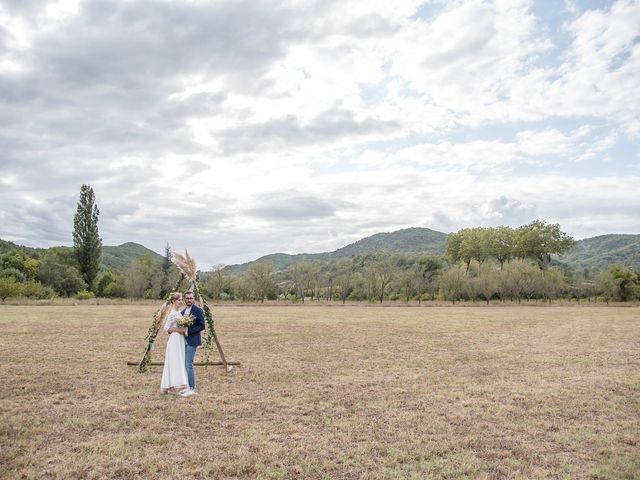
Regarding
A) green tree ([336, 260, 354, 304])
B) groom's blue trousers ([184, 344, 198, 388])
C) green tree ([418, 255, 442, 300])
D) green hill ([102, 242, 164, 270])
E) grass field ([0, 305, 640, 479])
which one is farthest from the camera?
green hill ([102, 242, 164, 270])

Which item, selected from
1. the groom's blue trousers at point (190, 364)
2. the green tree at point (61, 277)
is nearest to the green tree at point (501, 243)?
the green tree at point (61, 277)

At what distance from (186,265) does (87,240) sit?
7566 centimetres

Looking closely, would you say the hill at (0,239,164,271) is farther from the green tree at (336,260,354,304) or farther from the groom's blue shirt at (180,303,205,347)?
the groom's blue shirt at (180,303,205,347)

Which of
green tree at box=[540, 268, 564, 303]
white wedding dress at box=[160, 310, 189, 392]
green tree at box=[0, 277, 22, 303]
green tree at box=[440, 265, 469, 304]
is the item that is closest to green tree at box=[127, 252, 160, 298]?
green tree at box=[0, 277, 22, 303]

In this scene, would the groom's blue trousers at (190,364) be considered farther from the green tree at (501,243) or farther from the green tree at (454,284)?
the green tree at (501,243)

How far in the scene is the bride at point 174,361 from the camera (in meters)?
11.5

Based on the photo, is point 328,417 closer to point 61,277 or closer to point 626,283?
point 61,277

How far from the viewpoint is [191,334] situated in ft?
39.4

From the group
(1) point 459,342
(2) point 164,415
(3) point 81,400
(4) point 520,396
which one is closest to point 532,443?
(4) point 520,396

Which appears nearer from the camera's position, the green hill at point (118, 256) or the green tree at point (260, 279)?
the green tree at point (260, 279)

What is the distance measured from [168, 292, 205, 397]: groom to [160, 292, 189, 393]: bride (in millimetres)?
106

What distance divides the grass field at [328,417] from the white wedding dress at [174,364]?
15.0 inches

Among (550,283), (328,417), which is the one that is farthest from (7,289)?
(550,283)

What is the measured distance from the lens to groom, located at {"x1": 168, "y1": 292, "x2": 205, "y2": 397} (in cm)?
1170
